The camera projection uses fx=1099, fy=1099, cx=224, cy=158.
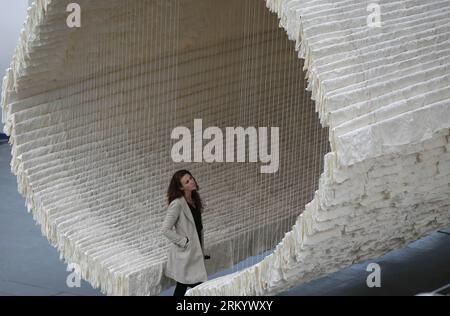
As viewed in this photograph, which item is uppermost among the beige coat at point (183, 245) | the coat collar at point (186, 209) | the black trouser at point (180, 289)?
the coat collar at point (186, 209)

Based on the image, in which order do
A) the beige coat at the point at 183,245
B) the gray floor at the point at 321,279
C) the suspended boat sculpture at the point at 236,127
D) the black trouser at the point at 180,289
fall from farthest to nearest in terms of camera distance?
the gray floor at the point at 321,279 < the black trouser at the point at 180,289 < the beige coat at the point at 183,245 < the suspended boat sculpture at the point at 236,127

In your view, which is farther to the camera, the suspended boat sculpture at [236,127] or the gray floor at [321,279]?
the gray floor at [321,279]

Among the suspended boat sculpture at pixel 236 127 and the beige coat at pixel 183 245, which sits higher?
the suspended boat sculpture at pixel 236 127

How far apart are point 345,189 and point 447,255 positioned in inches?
115

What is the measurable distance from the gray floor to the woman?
487mm

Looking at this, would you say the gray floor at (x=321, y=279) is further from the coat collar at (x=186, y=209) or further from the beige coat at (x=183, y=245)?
the coat collar at (x=186, y=209)

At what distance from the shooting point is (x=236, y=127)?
753 centimetres

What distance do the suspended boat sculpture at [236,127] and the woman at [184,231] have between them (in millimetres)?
239

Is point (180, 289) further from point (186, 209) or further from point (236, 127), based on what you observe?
point (236, 127)

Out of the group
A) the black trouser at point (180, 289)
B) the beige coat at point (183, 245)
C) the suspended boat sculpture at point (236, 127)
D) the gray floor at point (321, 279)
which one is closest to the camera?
the suspended boat sculpture at point (236, 127)

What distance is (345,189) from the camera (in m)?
4.92

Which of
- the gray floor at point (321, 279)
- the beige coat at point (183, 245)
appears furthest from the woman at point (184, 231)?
the gray floor at point (321, 279)

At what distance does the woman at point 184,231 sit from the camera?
6.03 metres
